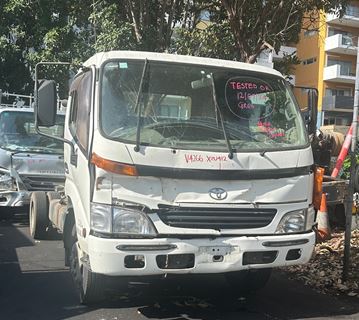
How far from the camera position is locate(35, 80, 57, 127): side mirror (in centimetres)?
520

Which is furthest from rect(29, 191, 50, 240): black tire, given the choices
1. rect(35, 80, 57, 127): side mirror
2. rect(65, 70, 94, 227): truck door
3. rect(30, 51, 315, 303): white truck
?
rect(35, 80, 57, 127): side mirror

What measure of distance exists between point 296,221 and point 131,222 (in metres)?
1.45

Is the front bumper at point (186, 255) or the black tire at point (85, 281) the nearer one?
the front bumper at point (186, 255)

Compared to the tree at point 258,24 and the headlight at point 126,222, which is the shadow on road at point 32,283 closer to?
the headlight at point 126,222

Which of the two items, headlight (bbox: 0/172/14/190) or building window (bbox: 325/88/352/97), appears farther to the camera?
building window (bbox: 325/88/352/97)

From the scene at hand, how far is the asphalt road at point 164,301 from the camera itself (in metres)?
5.13

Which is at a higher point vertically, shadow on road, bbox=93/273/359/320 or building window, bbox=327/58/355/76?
building window, bbox=327/58/355/76

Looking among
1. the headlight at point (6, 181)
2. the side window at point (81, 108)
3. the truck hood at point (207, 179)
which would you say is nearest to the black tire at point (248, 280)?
the truck hood at point (207, 179)

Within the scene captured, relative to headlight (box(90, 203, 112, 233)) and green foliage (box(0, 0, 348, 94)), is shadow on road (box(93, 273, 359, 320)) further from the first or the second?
green foliage (box(0, 0, 348, 94))

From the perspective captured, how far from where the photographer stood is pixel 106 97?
186 inches

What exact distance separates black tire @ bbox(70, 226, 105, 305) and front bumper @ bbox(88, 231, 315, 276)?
388 millimetres

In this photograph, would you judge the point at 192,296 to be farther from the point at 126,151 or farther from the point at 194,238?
the point at 126,151

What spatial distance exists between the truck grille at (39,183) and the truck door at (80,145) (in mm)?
3037

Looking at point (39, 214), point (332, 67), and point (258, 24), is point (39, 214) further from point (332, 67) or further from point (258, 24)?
point (332, 67)
